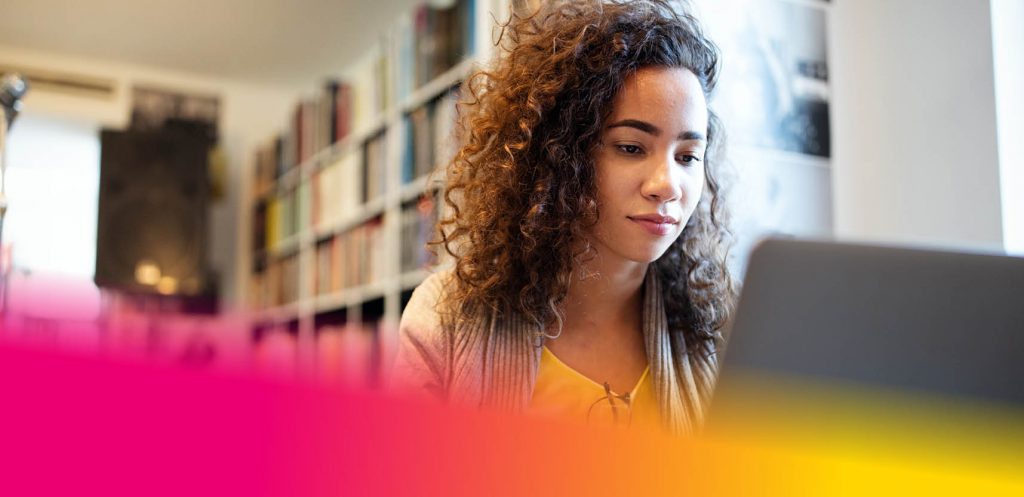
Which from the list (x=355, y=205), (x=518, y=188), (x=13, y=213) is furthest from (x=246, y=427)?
(x=13, y=213)

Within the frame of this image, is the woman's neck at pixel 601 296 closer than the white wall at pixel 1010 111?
Yes

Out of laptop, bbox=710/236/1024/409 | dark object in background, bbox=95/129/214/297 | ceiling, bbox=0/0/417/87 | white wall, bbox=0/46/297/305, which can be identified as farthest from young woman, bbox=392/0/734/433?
white wall, bbox=0/46/297/305

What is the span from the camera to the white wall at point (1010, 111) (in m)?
1.39

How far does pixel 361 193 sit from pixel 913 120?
173cm

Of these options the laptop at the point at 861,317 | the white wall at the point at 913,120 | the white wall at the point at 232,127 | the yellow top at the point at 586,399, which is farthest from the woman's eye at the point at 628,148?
the white wall at the point at 232,127

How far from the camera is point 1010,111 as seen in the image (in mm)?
1410

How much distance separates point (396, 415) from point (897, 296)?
37cm

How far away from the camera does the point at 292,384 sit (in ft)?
0.67

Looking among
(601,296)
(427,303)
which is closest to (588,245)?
(601,296)

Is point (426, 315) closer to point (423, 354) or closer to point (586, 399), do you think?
point (423, 354)

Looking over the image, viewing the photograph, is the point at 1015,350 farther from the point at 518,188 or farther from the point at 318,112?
the point at 318,112

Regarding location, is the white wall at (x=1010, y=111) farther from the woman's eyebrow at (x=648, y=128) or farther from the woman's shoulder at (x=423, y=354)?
the woman's shoulder at (x=423, y=354)

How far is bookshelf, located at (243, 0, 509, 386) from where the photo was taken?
2342 millimetres

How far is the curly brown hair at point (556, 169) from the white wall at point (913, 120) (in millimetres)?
633
